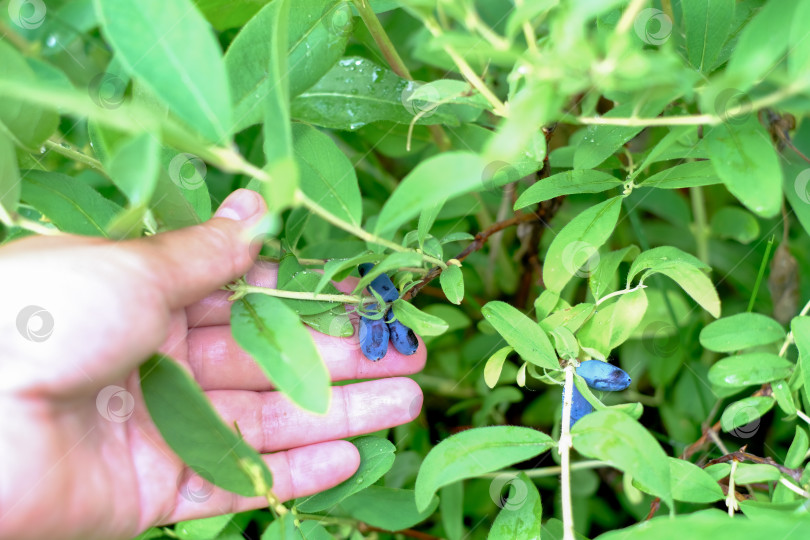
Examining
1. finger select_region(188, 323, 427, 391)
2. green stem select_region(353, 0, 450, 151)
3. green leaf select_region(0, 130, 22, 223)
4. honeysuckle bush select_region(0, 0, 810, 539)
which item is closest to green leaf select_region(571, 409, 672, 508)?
honeysuckle bush select_region(0, 0, 810, 539)

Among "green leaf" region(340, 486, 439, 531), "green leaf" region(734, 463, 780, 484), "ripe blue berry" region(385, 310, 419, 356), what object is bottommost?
"green leaf" region(340, 486, 439, 531)

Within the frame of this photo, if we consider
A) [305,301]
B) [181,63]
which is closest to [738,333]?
[305,301]

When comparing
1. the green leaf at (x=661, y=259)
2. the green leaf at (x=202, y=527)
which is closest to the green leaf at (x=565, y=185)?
the green leaf at (x=661, y=259)

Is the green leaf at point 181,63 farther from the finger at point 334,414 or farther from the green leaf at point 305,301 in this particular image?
the finger at point 334,414

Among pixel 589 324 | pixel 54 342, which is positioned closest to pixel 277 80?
pixel 54 342

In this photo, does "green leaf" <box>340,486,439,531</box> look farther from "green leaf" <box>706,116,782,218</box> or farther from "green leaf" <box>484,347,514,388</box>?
"green leaf" <box>706,116,782,218</box>

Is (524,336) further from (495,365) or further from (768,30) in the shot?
(768,30)

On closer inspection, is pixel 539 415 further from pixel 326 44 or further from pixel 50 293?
pixel 50 293
